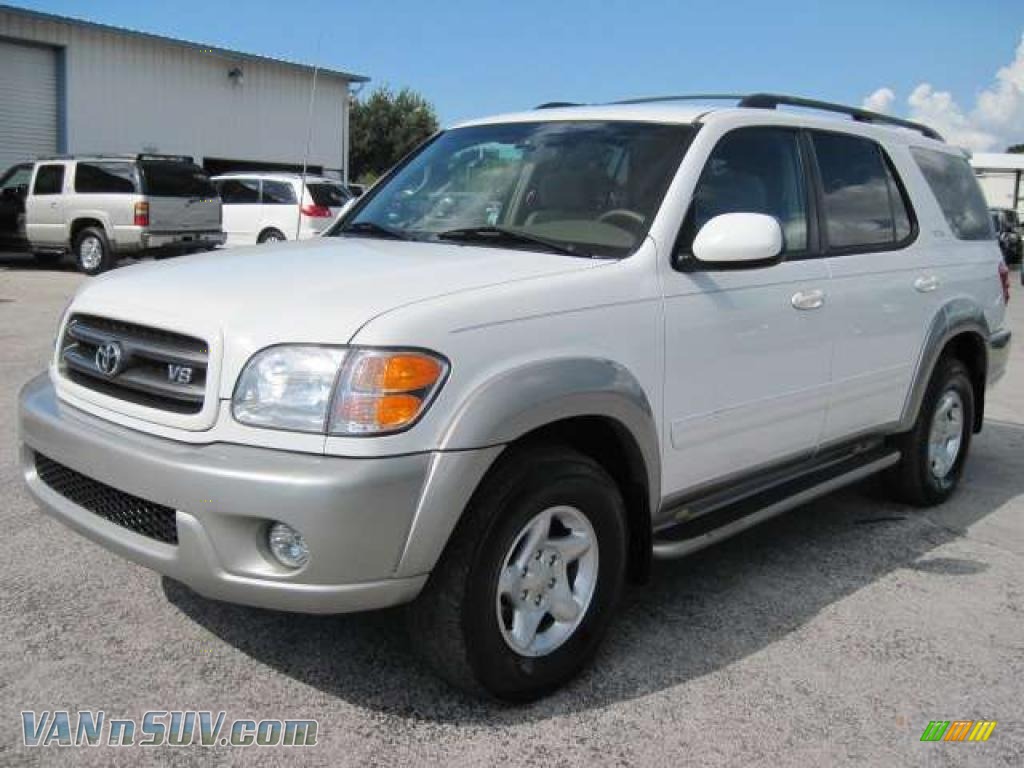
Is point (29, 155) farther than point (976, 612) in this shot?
Yes

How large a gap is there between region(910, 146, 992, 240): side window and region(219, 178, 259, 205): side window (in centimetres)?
→ 1475

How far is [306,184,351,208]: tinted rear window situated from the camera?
1744 cm

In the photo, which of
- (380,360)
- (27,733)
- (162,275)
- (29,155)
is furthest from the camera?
(29,155)

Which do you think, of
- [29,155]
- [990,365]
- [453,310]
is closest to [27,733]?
[453,310]

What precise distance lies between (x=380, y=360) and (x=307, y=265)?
767 mm

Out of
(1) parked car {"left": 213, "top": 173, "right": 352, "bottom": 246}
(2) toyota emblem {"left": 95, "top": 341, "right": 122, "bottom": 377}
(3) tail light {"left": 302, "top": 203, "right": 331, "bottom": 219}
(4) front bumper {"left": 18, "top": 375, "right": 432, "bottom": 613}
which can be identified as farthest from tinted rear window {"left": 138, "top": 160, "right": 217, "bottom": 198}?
(4) front bumper {"left": 18, "top": 375, "right": 432, "bottom": 613}

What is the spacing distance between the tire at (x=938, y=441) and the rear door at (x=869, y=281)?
0.39 meters

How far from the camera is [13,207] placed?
18266 millimetres

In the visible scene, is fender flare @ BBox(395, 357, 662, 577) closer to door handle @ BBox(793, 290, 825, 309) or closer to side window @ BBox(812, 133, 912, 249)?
door handle @ BBox(793, 290, 825, 309)

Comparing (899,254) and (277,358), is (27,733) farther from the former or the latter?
(899,254)

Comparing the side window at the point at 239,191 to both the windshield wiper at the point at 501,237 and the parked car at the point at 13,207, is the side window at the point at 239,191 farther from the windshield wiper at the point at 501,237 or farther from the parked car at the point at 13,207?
the windshield wiper at the point at 501,237

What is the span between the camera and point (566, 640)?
3078mm

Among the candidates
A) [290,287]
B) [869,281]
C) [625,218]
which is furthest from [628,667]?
[869,281]

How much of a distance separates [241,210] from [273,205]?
2.59ft
